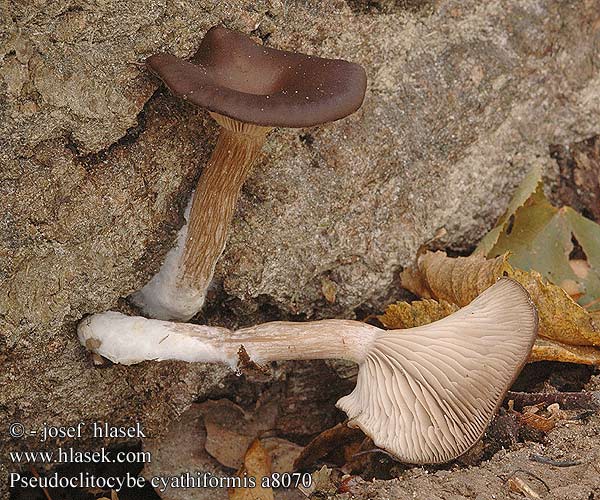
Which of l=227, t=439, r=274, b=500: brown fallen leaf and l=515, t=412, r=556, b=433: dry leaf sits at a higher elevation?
l=515, t=412, r=556, b=433: dry leaf

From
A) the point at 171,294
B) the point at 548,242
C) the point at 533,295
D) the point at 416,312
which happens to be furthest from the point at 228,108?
the point at 548,242

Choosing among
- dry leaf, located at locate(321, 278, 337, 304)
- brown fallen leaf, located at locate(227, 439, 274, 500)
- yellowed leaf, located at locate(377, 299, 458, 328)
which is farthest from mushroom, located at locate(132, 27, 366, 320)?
yellowed leaf, located at locate(377, 299, 458, 328)

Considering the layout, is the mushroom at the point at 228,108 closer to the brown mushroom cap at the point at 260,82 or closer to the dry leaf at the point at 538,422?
the brown mushroom cap at the point at 260,82

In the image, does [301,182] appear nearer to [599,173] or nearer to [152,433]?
[152,433]

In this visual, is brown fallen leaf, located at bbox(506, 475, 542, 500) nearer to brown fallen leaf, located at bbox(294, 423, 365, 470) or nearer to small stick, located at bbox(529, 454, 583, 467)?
small stick, located at bbox(529, 454, 583, 467)

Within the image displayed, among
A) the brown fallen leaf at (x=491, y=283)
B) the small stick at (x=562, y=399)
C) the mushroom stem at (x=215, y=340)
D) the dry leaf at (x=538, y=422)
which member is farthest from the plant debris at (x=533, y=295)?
the mushroom stem at (x=215, y=340)

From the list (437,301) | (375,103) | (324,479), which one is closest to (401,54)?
(375,103)
